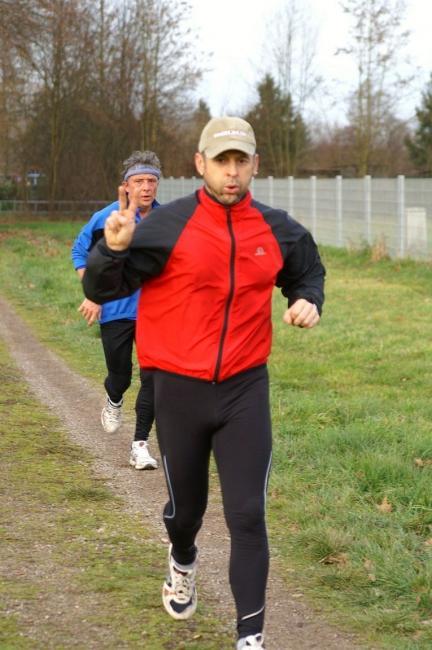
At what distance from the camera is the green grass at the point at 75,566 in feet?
14.0

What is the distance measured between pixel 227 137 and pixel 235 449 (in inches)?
46.2

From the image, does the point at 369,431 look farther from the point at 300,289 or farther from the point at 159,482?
the point at 300,289

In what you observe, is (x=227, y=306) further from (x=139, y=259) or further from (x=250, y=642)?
(x=250, y=642)

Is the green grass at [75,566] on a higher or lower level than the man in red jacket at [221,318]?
lower

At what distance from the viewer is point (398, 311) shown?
15.3 m

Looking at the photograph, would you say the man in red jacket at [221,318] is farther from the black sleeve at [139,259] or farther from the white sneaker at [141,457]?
the white sneaker at [141,457]

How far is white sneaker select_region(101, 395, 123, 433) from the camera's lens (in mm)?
7629

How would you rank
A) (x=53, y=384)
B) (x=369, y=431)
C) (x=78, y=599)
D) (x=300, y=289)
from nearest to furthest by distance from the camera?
(x=300, y=289)
(x=78, y=599)
(x=369, y=431)
(x=53, y=384)

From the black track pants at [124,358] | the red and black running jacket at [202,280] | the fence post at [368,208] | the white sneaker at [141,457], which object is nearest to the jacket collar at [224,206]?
the red and black running jacket at [202,280]

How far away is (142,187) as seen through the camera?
21.5 feet

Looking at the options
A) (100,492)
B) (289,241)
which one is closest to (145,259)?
(289,241)

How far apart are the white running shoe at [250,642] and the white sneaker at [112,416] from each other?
3.87 m

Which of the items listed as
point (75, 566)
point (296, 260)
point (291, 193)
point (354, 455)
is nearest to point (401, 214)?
point (291, 193)

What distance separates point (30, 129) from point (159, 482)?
4589 cm
